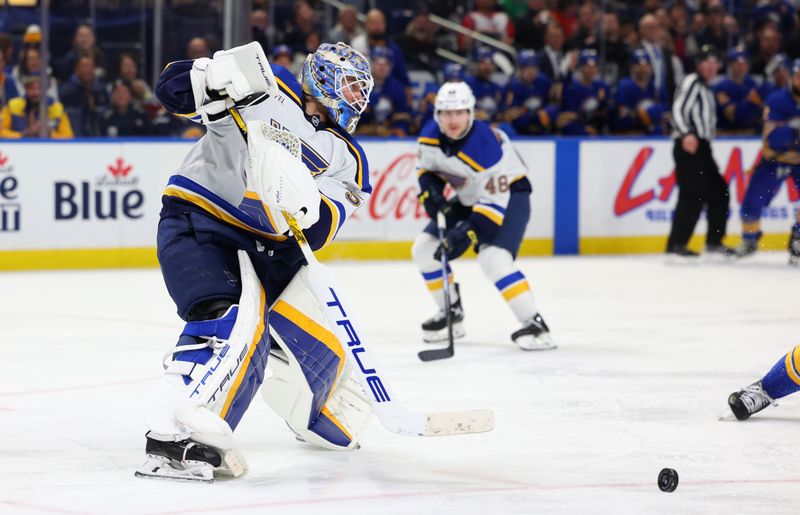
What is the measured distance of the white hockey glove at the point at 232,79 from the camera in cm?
343

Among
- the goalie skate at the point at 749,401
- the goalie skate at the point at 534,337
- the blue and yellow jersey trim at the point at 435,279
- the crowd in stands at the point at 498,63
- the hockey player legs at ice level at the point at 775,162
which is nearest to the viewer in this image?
the goalie skate at the point at 749,401

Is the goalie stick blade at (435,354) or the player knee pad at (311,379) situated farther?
the goalie stick blade at (435,354)

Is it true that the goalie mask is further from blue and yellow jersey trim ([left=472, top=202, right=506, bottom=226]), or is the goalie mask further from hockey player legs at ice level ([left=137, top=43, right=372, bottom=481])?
blue and yellow jersey trim ([left=472, top=202, right=506, bottom=226])

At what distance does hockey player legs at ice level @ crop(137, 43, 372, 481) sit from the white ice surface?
0.12m

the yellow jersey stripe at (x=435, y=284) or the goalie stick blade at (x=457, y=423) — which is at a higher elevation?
the goalie stick blade at (x=457, y=423)

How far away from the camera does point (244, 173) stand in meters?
3.70

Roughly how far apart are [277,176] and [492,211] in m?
2.76

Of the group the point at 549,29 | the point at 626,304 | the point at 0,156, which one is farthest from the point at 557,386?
the point at 549,29

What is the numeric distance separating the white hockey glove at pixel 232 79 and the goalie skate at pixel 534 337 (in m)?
2.80

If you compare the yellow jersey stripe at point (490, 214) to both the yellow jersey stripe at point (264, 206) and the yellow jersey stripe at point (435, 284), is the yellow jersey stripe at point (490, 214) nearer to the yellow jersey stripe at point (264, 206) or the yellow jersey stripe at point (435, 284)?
the yellow jersey stripe at point (435, 284)

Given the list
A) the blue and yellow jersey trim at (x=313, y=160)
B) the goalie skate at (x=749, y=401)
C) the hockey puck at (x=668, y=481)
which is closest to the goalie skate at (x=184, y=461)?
the blue and yellow jersey trim at (x=313, y=160)

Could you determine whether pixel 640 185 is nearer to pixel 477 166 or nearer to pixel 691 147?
pixel 691 147

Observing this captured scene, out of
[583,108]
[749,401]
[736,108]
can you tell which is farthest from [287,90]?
[736,108]

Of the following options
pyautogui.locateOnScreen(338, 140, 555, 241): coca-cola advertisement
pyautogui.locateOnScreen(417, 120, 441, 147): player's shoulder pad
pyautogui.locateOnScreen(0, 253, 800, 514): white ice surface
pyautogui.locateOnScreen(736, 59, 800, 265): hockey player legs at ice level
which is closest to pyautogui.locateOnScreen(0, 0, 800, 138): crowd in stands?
pyautogui.locateOnScreen(338, 140, 555, 241): coca-cola advertisement
